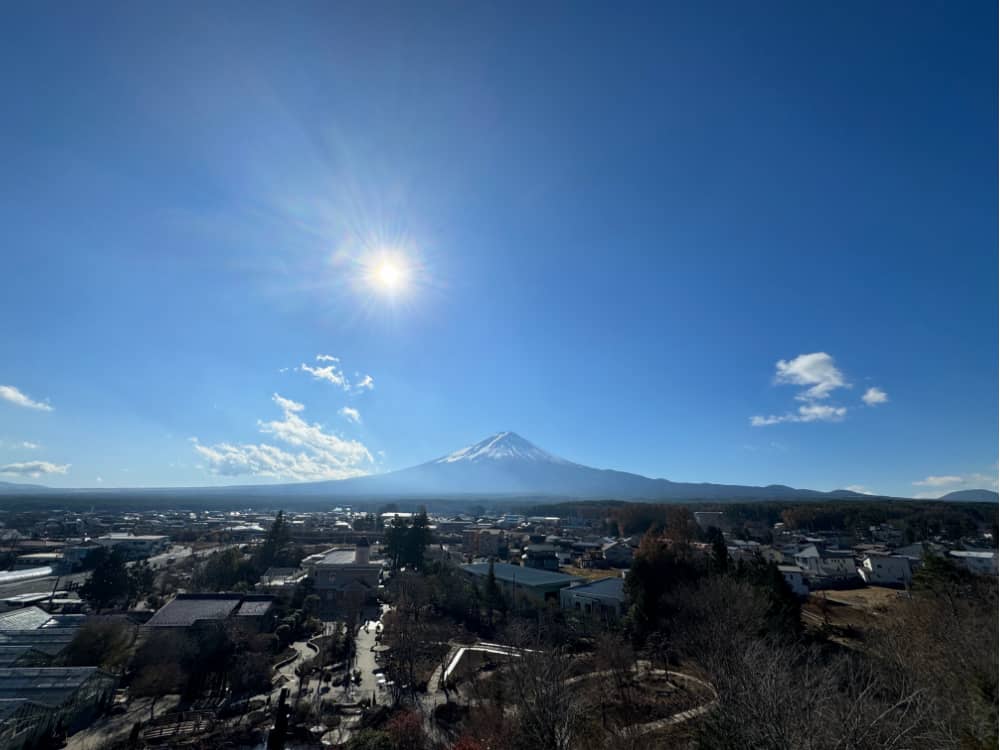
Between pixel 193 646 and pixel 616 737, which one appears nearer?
pixel 616 737

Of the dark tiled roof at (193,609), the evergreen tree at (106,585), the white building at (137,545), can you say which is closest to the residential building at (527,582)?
the dark tiled roof at (193,609)

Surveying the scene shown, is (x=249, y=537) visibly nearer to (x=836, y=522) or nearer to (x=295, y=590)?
(x=295, y=590)

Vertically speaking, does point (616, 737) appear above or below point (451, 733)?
above

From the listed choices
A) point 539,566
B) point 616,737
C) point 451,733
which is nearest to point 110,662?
point 451,733

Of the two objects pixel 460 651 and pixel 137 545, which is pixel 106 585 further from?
pixel 137 545

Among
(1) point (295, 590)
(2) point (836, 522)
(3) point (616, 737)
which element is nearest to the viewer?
(3) point (616, 737)

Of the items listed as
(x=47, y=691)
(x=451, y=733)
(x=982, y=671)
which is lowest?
(x=451, y=733)
